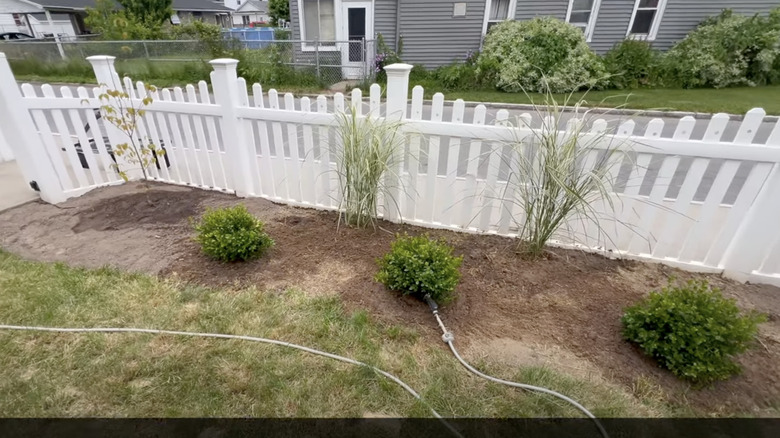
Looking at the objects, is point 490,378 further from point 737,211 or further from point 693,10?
point 693,10

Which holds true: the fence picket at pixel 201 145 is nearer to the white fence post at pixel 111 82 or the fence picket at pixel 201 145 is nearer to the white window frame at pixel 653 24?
the white fence post at pixel 111 82

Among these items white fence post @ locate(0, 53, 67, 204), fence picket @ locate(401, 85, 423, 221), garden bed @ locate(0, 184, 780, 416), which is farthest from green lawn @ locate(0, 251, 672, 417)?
white fence post @ locate(0, 53, 67, 204)

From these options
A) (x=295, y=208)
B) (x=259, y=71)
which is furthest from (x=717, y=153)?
(x=259, y=71)

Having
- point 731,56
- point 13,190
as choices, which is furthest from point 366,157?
point 731,56

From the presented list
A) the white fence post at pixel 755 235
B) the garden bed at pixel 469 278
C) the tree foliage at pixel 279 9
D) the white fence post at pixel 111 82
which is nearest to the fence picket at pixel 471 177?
the garden bed at pixel 469 278

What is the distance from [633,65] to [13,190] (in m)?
12.6

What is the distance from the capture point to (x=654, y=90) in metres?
9.49

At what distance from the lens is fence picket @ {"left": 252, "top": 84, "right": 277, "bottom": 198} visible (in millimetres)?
3180

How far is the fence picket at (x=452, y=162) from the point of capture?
265cm

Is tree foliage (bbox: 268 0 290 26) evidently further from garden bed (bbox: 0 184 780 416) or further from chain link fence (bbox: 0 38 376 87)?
garden bed (bbox: 0 184 780 416)

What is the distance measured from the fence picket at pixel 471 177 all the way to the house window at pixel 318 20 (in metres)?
10.1

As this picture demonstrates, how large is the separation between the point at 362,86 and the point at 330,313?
29.6ft

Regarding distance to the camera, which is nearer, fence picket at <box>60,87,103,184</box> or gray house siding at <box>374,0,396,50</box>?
fence picket at <box>60,87,103,184</box>

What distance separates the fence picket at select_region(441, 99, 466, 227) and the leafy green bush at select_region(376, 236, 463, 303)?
0.85 m
